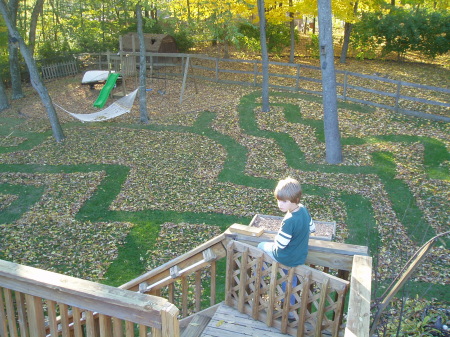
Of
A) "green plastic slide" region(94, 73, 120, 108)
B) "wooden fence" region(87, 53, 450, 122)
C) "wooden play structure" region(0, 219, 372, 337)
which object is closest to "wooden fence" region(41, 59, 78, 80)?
"wooden fence" region(87, 53, 450, 122)

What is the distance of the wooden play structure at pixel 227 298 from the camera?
216 centimetres

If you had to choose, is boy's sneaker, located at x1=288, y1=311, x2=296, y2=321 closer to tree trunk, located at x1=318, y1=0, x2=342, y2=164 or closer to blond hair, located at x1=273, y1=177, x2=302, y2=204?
blond hair, located at x1=273, y1=177, x2=302, y2=204

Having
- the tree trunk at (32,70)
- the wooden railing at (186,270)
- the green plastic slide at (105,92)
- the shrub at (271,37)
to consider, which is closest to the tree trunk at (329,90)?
the wooden railing at (186,270)

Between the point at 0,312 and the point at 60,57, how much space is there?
22173mm

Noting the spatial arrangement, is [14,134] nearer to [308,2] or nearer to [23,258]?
[23,258]

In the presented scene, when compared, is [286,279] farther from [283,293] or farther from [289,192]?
[289,192]

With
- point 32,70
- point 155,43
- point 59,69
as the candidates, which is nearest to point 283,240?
point 32,70

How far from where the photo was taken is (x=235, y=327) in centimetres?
365

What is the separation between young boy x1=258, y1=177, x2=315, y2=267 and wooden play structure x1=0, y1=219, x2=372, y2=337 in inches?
3.6

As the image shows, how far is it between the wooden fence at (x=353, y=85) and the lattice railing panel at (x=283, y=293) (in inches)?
424

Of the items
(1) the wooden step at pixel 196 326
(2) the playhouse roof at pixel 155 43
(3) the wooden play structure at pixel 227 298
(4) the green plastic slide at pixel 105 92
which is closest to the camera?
(3) the wooden play structure at pixel 227 298

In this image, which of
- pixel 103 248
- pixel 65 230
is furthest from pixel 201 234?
pixel 65 230

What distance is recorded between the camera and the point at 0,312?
2.59m

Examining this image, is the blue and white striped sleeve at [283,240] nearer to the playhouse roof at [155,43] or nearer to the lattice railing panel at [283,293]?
the lattice railing panel at [283,293]
